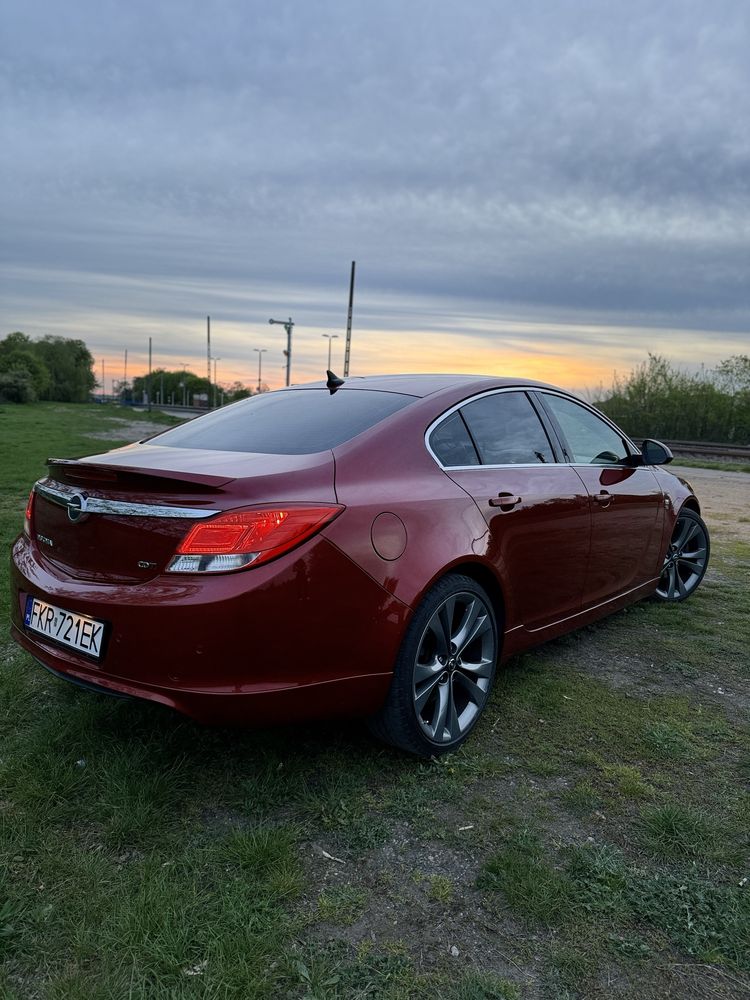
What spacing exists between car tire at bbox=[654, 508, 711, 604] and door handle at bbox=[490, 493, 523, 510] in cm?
222

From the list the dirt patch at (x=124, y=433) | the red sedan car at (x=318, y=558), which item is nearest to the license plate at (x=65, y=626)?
the red sedan car at (x=318, y=558)

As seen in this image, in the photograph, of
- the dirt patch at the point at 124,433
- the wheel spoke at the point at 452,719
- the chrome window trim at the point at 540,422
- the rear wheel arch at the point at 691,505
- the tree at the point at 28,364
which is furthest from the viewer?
the tree at the point at 28,364

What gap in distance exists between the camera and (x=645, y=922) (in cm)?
209

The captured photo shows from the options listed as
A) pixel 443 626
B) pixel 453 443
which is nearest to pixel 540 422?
pixel 453 443

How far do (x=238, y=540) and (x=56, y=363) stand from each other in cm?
10384

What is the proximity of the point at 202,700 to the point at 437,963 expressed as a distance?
1003 millimetres

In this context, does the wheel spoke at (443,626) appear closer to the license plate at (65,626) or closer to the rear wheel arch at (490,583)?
the rear wheel arch at (490,583)

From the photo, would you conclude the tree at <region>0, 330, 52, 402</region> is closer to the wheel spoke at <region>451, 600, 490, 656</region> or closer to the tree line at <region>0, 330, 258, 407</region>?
the tree line at <region>0, 330, 258, 407</region>

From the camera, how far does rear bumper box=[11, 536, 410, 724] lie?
2.32 meters

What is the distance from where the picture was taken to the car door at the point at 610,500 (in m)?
4.02

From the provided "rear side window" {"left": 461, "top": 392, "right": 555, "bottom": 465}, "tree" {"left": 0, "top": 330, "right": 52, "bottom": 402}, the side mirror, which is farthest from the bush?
"rear side window" {"left": 461, "top": 392, "right": 555, "bottom": 465}

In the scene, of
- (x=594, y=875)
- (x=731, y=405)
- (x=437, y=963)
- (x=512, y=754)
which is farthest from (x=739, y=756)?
(x=731, y=405)

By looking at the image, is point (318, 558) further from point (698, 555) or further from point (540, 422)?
point (698, 555)

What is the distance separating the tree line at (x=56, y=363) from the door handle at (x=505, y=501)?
89598 mm
